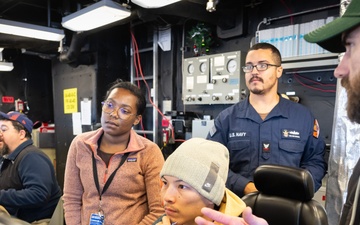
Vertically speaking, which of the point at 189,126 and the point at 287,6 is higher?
the point at 287,6

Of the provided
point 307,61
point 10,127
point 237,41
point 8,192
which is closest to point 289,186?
point 307,61

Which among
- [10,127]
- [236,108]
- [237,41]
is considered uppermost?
[237,41]

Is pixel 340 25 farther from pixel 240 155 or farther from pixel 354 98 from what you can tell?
pixel 240 155

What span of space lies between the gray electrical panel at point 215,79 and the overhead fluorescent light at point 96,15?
1.05 meters

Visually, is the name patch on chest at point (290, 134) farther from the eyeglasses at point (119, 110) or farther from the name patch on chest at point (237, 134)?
the eyeglasses at point (119, 110)

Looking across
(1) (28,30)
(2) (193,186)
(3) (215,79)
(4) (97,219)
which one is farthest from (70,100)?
Answer: (2) (193,186)

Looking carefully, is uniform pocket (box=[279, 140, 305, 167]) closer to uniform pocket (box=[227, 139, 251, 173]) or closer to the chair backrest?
uniform pocket (box=[227, 139, 251, 173])

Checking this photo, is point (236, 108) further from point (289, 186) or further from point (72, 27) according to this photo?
point (72, 27)

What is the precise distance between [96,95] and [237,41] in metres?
2.28

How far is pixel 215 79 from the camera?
11.2 feet

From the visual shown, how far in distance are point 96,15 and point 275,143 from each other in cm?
225

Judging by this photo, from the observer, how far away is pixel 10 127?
236cm

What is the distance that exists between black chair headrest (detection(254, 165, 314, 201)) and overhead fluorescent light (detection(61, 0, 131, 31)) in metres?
2.15

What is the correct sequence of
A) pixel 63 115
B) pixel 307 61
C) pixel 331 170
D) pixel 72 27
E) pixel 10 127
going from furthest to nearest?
pixel 63 115 → pixel 72 27 → pixel 307 61 → pixel 10 127 → pixel 331 170
